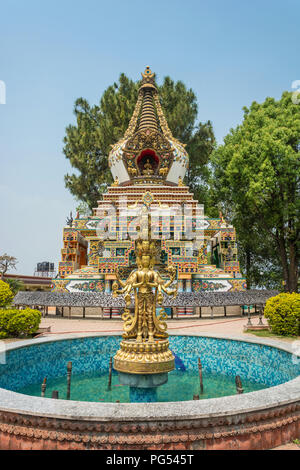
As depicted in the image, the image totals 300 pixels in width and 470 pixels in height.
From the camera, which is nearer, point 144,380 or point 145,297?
point 144,380

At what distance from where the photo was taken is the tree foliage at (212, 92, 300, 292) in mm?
23531

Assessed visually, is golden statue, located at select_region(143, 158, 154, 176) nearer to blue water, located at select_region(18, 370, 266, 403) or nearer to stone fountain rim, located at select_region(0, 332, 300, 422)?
blue water, located at select_region(18, 370, 266, 403)

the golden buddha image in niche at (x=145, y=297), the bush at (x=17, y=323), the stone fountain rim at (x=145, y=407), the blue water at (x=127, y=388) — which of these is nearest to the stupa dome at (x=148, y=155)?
the bush at (x=17, y=323)

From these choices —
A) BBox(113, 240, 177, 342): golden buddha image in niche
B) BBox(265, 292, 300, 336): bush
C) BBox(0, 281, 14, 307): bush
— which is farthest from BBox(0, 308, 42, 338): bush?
BBox(265, 292, 300, 336): bush

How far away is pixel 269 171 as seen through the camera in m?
23.5

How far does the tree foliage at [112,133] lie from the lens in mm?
Result: 34156

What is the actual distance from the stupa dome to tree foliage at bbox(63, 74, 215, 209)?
406 cm

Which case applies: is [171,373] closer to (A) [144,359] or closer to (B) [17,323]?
(A) [144,359]

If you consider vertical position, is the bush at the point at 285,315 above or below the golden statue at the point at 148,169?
below

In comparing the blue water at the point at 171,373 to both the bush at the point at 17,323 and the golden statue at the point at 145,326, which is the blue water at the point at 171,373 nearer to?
the golden statue at the point at 145,326

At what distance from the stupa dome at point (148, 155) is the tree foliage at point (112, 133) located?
406 centimetres

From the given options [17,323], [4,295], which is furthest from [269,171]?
[17,323]

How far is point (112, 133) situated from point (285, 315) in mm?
27036
